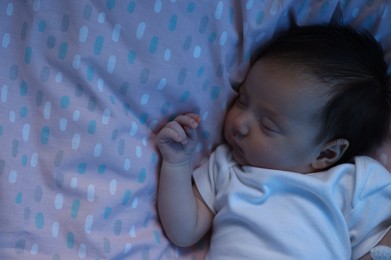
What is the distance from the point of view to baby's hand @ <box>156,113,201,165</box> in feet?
3.43

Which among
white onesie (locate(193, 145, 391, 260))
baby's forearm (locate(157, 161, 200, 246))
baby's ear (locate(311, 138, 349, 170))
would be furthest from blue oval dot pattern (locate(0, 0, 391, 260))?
baby's ear (locate(311, 138, 349, 170))

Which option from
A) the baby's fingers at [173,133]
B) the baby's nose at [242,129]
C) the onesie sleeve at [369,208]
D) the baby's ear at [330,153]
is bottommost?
the onesie sleeve at [369,208]

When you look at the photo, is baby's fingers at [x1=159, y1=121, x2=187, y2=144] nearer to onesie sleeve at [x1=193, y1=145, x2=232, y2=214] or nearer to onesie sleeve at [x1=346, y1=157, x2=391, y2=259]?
onesie sleeve at [x1=193, y1=145, x2=232, y2=214]

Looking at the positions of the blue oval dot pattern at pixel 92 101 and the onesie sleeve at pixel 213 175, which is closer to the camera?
the blue oval dot pattern at pixel 92 101

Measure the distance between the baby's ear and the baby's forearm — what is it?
282 mm

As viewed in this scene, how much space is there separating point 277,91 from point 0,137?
21.6 inches

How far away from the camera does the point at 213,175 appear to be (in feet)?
3.77

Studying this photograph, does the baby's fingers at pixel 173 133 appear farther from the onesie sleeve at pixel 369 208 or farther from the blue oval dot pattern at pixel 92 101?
the onesie sleeve at pixel 369 208

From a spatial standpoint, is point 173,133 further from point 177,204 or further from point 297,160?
point 297,160

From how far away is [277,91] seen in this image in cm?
104

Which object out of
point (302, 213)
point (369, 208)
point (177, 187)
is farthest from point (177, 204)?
point (369, 208)

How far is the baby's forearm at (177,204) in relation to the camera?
107 centimetres

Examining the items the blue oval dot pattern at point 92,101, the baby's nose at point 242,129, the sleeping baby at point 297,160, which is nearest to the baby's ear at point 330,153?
the sleeping baby at point 297,160

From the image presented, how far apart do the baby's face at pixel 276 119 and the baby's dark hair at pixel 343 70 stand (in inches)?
0.9
